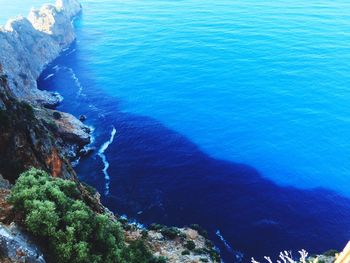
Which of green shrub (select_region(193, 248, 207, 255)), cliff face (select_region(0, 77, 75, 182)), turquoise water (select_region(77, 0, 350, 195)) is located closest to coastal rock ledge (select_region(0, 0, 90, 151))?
turquoise water (select_region(77, 0, 350, 195))

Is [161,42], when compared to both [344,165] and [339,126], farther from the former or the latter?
[344,165]

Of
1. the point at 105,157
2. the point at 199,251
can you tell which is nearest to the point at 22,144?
the point at 199,251

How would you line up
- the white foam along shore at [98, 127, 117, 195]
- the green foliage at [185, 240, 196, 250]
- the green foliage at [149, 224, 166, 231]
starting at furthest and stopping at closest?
the white foam along shore at [98, 127, 117, 195] → the green foliage at [149, 224, 166, 231] → the green foliage at [185, 240, 196, 250]

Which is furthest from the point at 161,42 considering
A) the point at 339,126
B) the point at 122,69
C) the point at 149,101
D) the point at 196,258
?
the point at 196,258

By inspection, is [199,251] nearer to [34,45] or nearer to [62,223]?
[62,223]

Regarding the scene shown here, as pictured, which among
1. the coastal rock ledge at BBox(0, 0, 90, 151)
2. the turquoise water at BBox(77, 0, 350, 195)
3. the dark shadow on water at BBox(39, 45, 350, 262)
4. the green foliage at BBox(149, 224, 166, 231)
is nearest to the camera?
the green foliage at BBox(149, 224, 166, 231)

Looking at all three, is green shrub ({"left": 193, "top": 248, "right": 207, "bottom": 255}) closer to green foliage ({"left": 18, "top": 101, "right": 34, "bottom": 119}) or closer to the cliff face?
the cliff face

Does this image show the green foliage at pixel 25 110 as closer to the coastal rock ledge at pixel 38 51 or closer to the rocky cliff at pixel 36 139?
the rocky cliff at pixel 36 139
